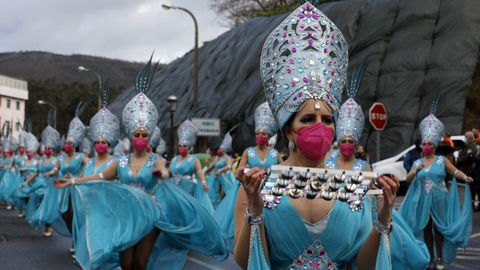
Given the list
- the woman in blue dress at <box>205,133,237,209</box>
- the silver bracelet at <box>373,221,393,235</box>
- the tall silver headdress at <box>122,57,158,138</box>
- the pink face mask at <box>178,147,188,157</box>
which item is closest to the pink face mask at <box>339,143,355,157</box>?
the tall silver headdress at <box>122,57,158,138</box>

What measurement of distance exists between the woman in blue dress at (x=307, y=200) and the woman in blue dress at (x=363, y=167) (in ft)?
0.53

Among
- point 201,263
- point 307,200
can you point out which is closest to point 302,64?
point 307,200

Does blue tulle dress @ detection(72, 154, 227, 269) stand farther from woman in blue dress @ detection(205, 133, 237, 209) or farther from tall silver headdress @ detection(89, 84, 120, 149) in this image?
woman in blue dress @ detection(205, 133, 237, 209)

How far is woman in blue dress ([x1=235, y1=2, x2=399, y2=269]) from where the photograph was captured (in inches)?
131

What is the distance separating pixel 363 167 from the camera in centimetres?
781

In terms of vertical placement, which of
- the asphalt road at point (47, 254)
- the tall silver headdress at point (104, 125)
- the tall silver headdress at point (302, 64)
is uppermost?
the tall silver headdress at point (302, 64)

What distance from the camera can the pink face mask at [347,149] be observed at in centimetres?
839

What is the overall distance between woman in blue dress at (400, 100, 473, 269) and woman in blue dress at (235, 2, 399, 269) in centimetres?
691

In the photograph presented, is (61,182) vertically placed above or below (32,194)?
above

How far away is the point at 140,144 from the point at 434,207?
13.4ft

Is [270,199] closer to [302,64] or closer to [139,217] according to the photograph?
[302,64]

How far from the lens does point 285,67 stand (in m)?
3.52

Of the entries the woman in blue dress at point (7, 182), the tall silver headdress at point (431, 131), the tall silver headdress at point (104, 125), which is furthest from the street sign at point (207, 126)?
the tall silver headdress at point (431, 131)

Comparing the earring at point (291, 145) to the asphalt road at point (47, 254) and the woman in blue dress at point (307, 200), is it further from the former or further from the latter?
the asphalt road at point (47, 254)
